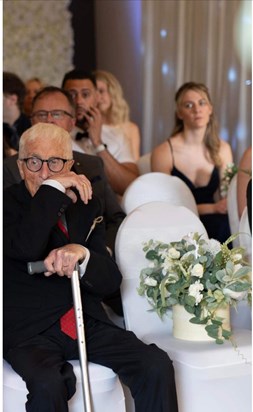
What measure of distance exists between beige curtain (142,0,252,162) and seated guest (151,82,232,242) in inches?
60.5

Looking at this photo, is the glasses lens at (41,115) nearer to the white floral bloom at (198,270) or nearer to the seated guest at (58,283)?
the seated guest at (58,283)

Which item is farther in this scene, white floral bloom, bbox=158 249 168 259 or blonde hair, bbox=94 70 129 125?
blonde hair, bbox=94 70 129 125

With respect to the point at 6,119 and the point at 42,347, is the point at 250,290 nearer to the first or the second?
the point at 42,347

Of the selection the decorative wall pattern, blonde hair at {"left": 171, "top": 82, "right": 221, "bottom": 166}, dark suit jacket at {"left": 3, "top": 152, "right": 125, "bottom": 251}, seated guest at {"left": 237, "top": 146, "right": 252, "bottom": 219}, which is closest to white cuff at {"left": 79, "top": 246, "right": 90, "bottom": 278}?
dark suit jacket at {"left": 3, "top": 152, "right": 125, "bottom": 251}

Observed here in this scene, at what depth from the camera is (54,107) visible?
4152 millimetres

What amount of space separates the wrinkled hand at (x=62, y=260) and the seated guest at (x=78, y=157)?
3.58ft

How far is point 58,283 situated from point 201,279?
55 cm

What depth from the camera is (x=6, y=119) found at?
5.13 meters

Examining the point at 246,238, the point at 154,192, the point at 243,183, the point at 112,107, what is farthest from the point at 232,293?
the point at 112,107

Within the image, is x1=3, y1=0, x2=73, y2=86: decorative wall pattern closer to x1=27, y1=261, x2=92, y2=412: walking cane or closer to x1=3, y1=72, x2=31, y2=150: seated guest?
x1=3, y1=72, x2=31, y2=150: seated guest

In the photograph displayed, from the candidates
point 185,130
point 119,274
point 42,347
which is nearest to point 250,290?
point 119,274

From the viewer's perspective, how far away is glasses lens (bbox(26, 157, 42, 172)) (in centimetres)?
308

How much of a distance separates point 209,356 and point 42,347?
63 cm

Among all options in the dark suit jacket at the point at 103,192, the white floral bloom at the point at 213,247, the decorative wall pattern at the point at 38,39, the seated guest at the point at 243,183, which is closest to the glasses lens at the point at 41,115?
the dark suit jacket at the point at 103,192
